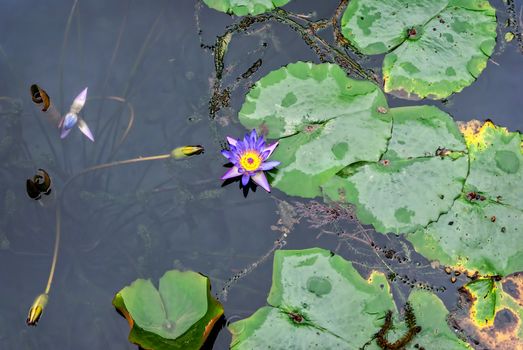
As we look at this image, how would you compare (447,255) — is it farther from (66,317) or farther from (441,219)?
(66,317)

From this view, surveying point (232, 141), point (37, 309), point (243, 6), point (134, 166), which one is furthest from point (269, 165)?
point (37, 309)

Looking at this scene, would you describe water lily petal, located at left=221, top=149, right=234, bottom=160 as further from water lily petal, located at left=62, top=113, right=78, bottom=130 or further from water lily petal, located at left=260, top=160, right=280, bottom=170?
water lily petal, located at left=62, top=113, right=78, bottom=130

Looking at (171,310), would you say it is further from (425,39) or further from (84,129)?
(425,39)

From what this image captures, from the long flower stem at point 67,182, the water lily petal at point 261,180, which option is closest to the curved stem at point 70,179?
the long flower stem at point 67,182

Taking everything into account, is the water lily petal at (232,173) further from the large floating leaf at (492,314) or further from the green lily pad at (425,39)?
the large floating leaf at (492,314)

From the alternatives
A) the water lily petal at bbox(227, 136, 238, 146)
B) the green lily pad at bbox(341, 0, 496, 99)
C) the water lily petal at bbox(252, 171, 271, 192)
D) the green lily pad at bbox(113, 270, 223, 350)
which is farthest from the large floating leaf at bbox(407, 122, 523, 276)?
the green lily pad at bbox(113, 270, 223, 350)

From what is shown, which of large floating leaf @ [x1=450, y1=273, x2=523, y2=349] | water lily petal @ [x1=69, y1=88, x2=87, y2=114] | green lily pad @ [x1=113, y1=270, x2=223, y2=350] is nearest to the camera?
green lily pad @ [x1=113, y1=270, x2=223, y2=350]
